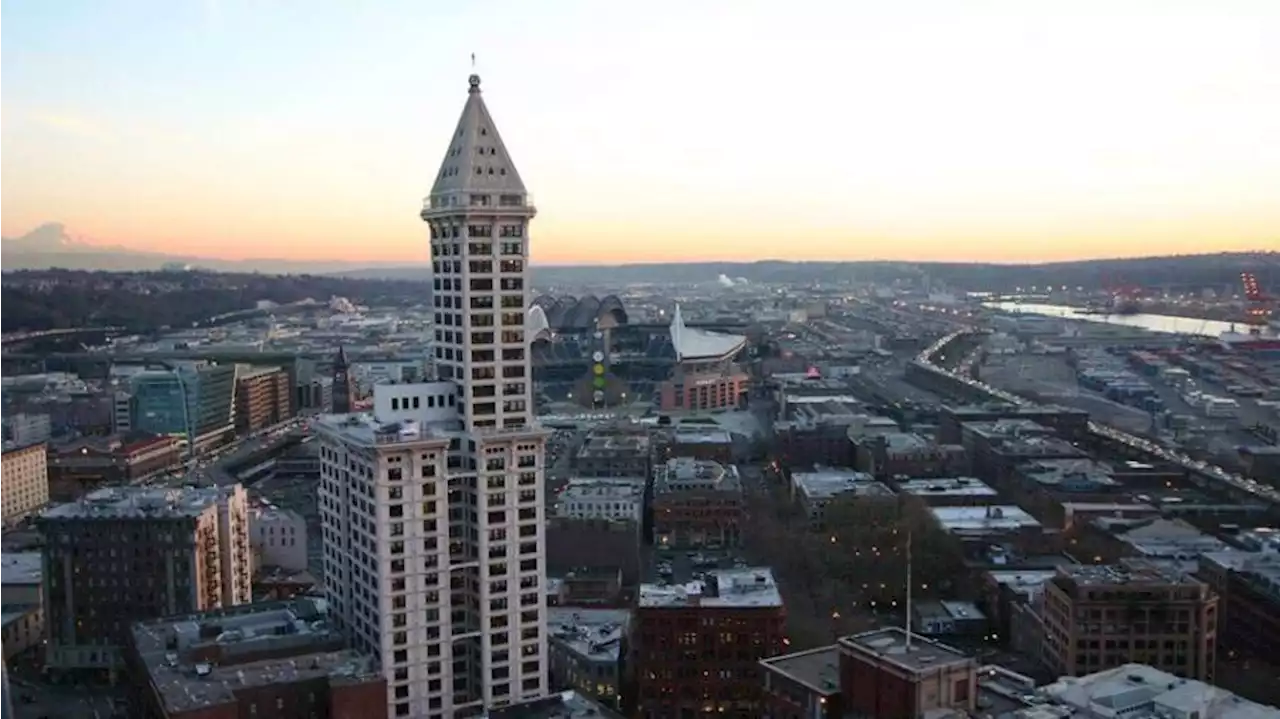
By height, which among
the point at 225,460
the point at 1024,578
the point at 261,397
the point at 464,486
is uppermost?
the point at 464,486

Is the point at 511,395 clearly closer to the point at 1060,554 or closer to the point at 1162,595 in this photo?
the point at 1162,595

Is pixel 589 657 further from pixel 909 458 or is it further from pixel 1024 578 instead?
pixel 909 458

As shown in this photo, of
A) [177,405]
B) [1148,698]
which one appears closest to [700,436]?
[177,405]

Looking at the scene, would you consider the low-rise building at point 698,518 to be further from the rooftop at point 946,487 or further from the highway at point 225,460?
the highway at point 225,460

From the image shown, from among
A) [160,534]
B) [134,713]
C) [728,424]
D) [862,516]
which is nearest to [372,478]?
[134,713]

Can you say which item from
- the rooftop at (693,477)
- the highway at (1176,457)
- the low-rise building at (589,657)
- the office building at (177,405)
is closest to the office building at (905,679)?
the low-rise building at (589,657)
